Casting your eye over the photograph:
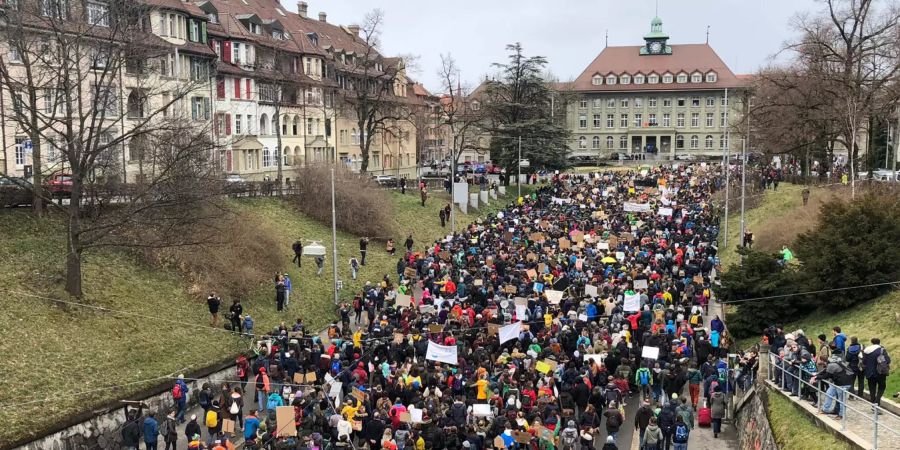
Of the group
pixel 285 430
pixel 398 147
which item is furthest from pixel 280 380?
pixel 398 147

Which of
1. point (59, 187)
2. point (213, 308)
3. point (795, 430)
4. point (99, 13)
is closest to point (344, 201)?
point (59, 187)

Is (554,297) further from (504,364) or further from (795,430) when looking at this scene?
(795,430)

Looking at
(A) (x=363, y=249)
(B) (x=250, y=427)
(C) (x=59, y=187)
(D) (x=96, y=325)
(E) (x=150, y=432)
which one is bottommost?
(E) (x=150, y=432)

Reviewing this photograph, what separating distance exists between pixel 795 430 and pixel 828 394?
0.90 metres

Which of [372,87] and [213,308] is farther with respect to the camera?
[372,87]

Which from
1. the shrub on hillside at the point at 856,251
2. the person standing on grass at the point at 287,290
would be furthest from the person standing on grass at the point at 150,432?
the shrub on hillside at the point at 856,251

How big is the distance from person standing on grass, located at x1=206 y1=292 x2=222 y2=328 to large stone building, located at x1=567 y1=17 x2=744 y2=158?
87.8 metres

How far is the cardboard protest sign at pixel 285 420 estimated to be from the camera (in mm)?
16906

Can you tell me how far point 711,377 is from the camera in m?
19.3

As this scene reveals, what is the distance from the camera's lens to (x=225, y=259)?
104 feet

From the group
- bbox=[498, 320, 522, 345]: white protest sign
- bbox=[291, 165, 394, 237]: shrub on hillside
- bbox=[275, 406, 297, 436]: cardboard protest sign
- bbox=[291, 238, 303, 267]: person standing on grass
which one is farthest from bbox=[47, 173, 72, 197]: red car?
bbox=[275, 406, 297, 436]: cardboard protest sign

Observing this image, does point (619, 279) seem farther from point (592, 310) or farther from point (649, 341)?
point (649, 341)

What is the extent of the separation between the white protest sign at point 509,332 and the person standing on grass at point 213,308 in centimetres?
1002

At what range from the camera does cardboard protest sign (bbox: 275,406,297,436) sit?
16.9 meters
